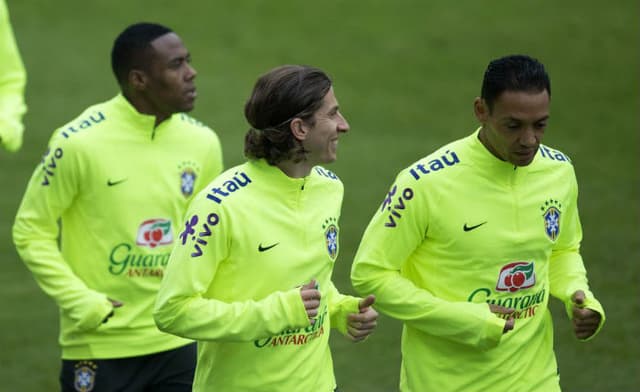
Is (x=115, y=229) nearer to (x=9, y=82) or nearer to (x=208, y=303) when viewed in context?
(x=9, y=82)

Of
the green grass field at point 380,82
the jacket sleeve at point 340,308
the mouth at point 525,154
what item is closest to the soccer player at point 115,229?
the jacket sleeve at point 340,308

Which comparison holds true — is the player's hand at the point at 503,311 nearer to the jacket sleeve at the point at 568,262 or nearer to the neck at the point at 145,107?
the jacket sleeve at the point at 568,262

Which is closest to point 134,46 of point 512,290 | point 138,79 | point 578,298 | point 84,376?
point 138,79

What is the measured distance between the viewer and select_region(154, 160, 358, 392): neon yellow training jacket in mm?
4410

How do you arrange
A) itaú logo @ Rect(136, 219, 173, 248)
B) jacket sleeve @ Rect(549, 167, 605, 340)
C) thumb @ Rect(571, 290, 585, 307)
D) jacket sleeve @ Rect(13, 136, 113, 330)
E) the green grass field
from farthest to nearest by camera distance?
1. the green grass field
2. itaú logo @ Rect(136, 219, 173, 248)
3. jacket sleeve @ Rect(13, 136, 113, 330)
4. jacket sleeve @ Rect(549, 167, 605, 340)
5. thumb @ Rect(571, 290, 585, 307)

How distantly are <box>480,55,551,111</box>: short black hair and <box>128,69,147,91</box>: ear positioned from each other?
218cm

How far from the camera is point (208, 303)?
4.43 meters

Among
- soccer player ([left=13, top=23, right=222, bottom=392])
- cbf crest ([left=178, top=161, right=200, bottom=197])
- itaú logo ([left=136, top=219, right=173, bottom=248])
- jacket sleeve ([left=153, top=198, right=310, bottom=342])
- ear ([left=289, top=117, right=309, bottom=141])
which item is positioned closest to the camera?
jacket sleeve ([left=153, top=198, right=310, bottom=342])

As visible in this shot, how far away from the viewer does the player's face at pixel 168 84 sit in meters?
6.22

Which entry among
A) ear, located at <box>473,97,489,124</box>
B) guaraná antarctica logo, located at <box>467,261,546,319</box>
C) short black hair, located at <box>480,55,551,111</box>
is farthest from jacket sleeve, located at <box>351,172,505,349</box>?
short black hair, located at <box>480,55,551,111</box>

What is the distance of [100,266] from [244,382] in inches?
64.2

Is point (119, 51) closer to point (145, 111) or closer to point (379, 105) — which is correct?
point (145, 111)

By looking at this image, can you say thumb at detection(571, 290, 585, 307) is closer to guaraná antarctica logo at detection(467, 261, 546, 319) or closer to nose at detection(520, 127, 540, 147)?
guaraná antarctica logo at detection(467, 261, 546, 319)

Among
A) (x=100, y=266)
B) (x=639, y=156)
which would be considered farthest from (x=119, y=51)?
(x=639, y=156)
